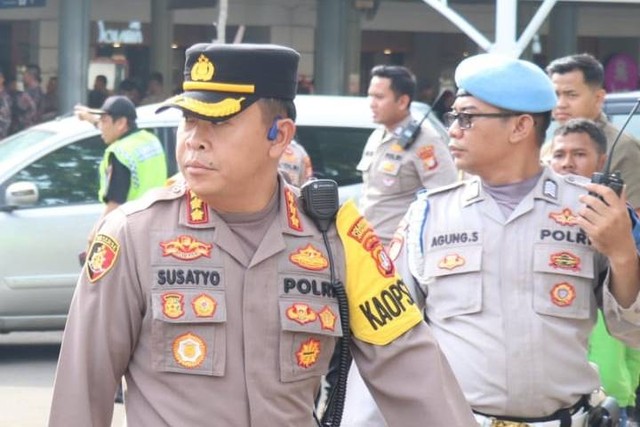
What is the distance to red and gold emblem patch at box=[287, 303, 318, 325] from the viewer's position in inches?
124

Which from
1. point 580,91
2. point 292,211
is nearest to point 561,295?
point 292,211

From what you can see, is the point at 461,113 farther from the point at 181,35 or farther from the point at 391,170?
the point at 181,35

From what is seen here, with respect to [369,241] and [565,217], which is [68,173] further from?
[369,241]

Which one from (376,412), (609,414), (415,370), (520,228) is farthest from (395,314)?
(609,414)

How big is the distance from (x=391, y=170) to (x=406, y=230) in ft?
13.7

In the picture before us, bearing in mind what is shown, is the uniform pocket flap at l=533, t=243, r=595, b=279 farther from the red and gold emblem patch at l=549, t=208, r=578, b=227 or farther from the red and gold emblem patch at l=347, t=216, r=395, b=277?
the red and gold emblem patch at l=347, t=216, r=395, b=277

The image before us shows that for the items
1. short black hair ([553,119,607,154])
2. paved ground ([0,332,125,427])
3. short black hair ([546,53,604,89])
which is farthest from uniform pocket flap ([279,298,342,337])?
paved ground ([0,332,125,427])

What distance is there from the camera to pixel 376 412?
3783 millimetres

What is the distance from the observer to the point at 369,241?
328cm

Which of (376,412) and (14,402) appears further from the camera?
(14,402)

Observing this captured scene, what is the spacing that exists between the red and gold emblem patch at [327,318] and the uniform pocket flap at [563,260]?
3.96ft

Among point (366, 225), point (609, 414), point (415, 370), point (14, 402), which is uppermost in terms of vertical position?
point (366, 225)

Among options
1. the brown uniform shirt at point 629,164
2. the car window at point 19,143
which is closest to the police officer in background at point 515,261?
the brown uniform shirt at point 629,164

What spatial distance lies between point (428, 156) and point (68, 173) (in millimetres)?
2777
